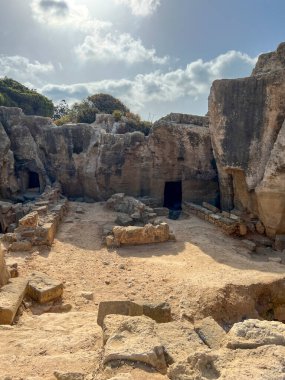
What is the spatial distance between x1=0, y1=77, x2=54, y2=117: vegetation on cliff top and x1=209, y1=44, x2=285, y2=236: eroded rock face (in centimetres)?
2062

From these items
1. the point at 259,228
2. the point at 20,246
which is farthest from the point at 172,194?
the point at 20,246

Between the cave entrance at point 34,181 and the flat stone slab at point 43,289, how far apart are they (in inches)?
471

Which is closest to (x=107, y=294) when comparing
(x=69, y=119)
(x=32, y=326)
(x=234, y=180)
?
(x=32, y=326)

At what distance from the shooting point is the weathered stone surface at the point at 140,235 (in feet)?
32.2

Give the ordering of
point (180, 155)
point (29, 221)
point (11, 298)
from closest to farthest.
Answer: point (11, 298)
point (29, 221)
point (180, 155)

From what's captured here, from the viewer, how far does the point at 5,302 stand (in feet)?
16.3

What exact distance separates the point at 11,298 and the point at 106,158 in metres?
11.3

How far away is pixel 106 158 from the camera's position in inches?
631

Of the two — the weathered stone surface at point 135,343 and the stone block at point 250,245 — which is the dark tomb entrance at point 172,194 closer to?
the stone block at point 250,245

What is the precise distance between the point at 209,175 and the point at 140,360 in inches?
513

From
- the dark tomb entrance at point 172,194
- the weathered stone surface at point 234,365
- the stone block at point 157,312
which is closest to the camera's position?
the weathered stone surface at point 234,365

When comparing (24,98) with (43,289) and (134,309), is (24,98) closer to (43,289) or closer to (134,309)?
(43,289)

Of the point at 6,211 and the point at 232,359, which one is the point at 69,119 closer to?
the point at 6,211

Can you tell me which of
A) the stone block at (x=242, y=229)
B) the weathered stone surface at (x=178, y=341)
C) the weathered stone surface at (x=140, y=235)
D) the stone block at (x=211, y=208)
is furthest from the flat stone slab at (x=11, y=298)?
the stone block at (x=211, y=208)
